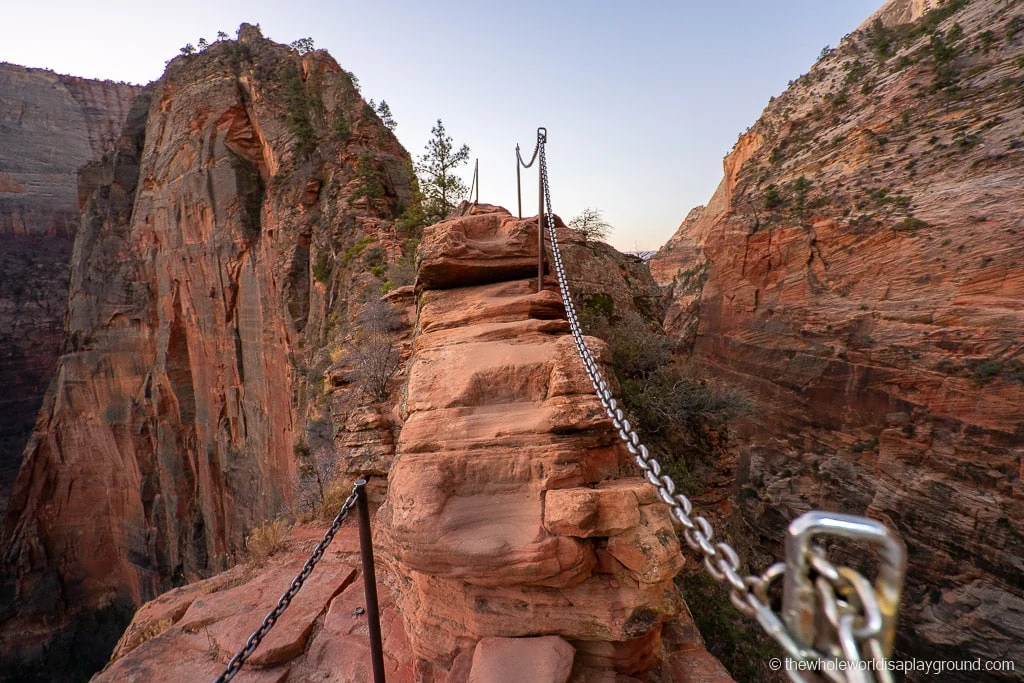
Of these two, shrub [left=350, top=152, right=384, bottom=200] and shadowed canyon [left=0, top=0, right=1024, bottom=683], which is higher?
shrub [left=350, top=152, right=384, bottom=200]

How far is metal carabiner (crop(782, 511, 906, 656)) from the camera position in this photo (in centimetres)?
76

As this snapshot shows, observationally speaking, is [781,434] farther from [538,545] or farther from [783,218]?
[538,545]

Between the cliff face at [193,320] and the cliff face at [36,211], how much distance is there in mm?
10839

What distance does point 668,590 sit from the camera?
3439 mm

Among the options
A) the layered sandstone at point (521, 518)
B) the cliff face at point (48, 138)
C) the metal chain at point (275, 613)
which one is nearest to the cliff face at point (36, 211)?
the cliff face at point (48, 138)

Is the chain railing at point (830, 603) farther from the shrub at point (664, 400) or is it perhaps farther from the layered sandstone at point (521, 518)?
the shrub at point (664, 400)

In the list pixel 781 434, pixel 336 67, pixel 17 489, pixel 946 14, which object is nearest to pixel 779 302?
pixel 781 434

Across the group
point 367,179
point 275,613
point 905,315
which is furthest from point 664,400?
point 905,315

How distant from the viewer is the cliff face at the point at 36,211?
31.5m

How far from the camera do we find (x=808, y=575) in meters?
0.91

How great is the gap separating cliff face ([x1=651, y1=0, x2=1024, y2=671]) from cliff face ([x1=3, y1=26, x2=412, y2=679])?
12687 mm

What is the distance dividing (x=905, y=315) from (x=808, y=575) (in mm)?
18182

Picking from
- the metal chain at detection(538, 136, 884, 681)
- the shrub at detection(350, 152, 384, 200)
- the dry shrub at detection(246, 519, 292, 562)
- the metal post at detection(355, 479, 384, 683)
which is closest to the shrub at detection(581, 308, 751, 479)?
the metal post at detection(355, 479, 384, 683)

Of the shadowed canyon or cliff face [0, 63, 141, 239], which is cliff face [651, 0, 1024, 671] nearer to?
the shadowed canyon
